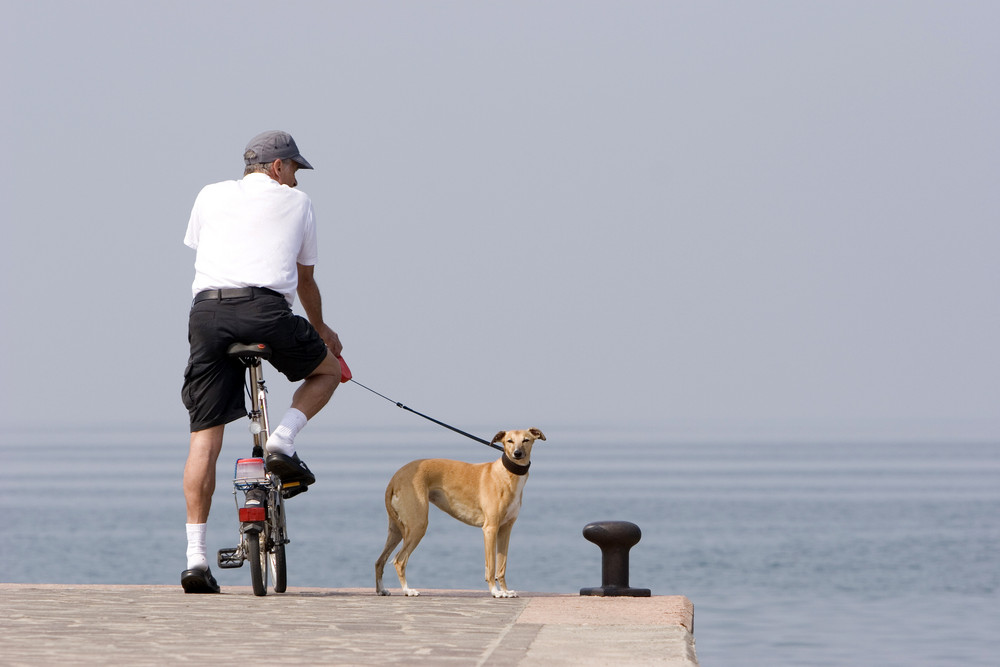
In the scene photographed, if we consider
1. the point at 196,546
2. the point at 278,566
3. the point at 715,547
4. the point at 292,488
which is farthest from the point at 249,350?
the point at 715,547

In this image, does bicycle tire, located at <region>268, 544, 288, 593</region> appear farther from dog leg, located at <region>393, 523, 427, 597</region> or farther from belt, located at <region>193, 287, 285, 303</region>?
belt, located at <region>193, 287, 285, 303</region>

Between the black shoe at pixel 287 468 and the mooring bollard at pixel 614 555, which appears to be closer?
the black shoe at pixel 287 468

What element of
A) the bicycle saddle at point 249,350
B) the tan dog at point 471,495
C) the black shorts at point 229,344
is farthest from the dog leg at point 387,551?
the bicycle saddle at point 249,350

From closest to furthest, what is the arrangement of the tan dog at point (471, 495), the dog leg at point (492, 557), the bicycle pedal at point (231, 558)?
1. the bicycle pedal at point (231, 558)
2. the dog leg at point (492, 557)
3. the tan dog at point (471, 495)

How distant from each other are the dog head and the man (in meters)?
0.98

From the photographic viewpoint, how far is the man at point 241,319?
20.1ft

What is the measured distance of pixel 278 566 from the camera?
651cm

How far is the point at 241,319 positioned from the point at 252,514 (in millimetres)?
874

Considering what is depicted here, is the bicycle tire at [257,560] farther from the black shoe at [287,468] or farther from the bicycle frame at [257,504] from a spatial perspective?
the black shoe at [287,468]

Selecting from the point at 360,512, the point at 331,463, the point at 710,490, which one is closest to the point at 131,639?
the point at 360,512

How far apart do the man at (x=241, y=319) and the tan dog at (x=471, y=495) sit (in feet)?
2.08

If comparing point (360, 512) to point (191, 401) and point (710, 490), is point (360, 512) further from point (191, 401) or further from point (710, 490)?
point (191, 401)

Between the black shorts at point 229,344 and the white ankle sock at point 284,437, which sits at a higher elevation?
the black shorts at point 229,344

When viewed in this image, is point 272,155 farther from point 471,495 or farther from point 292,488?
point 471,495
